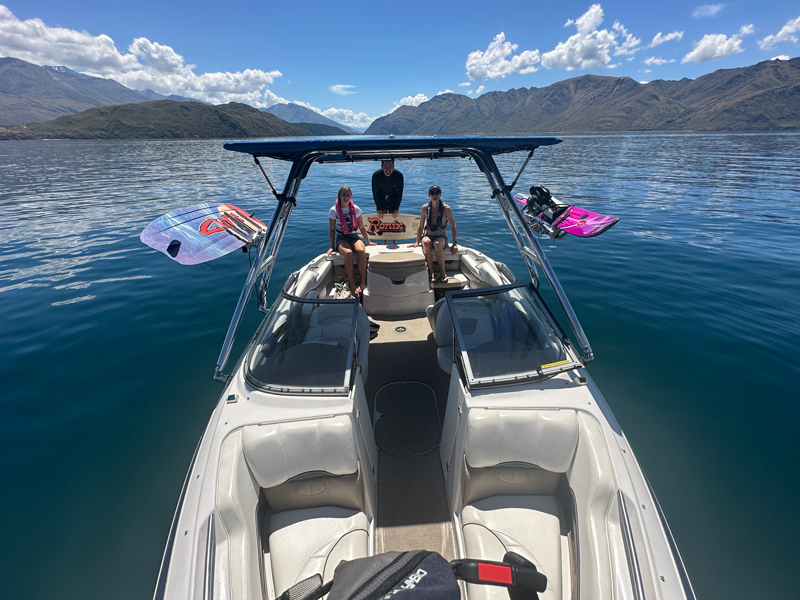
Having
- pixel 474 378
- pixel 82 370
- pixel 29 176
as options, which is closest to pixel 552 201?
pixel 474 378

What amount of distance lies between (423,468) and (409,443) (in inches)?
12.7

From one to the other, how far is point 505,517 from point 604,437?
998mm

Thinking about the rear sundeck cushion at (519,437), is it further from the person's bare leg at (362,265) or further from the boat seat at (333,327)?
the person's bare leg at (362,265)

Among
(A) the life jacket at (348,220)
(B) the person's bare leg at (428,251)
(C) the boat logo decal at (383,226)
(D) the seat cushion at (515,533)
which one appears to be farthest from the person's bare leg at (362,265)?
(D) the seat cushion at (515,533)

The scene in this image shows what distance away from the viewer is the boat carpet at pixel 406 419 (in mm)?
3569

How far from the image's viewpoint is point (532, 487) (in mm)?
2777

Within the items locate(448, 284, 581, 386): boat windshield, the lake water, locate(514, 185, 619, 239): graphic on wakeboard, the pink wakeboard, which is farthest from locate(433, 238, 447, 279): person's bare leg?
locate(448, 284, 581, 386): boat windshield

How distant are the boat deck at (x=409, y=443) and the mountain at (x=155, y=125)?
153438 mm

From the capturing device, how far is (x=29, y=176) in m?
26.7

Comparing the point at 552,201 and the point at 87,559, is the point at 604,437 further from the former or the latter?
the point at 87,559

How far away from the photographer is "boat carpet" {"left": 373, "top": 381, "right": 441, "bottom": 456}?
141 inches

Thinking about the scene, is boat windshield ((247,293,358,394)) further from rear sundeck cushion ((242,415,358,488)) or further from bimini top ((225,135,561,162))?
bimini top ((225,135,561,162))

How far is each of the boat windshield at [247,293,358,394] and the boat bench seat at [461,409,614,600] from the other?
123 centimetres

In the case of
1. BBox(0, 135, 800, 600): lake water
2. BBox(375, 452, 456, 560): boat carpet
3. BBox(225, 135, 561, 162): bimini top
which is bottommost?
BBox(0, 135, 800, 600): lake water
